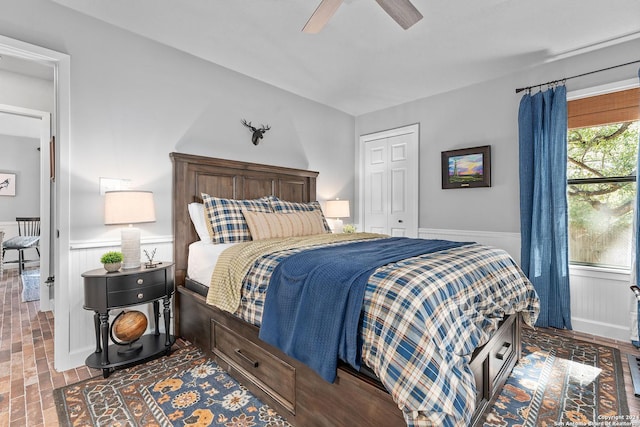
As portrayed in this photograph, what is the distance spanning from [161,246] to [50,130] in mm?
2188

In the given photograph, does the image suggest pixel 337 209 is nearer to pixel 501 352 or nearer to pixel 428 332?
pixel 501 352

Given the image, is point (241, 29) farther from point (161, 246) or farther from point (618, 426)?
Result: point (618, 426)

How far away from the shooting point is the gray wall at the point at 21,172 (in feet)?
19.3

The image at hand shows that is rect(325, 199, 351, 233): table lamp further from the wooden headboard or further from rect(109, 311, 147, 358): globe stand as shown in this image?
rect(109, 311, 147, 358): globe stand

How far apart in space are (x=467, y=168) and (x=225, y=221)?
9.48 feet

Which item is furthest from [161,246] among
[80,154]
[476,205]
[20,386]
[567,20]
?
[567,20]

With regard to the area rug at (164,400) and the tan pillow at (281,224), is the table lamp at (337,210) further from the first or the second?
the area rug at (164,400)

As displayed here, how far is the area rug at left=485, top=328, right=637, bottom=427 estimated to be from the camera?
1.72m

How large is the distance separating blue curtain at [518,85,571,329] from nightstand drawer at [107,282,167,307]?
11.3ft

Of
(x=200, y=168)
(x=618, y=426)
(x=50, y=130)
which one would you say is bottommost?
(x=618, y=426)

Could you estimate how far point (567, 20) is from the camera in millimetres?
2496

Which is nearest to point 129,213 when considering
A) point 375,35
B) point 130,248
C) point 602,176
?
point 130,248

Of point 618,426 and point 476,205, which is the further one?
point 476,205

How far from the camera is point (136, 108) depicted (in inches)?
106
